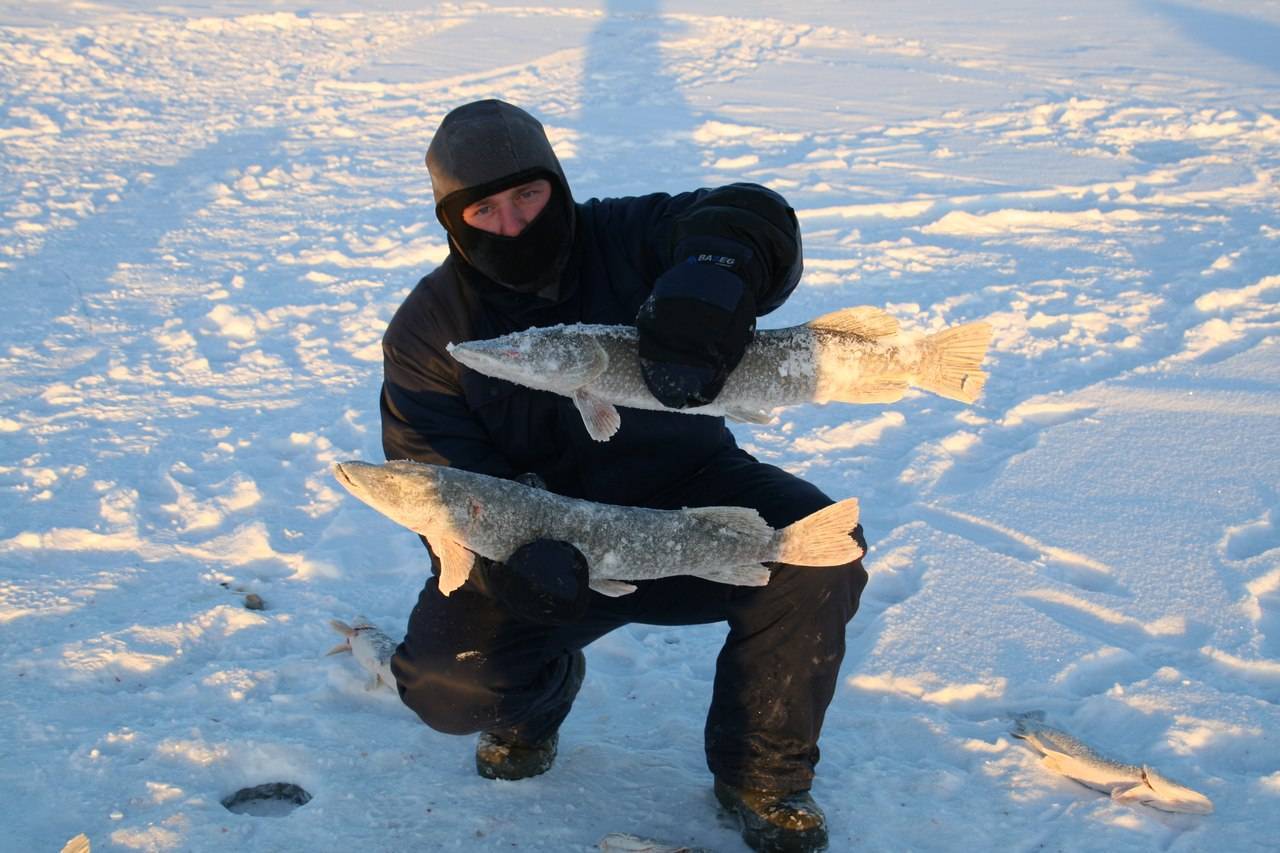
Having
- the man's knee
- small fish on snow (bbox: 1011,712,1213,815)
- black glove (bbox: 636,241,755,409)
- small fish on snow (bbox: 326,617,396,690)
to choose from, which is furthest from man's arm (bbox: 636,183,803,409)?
small fish on snow (bbox: 1011,712,1213,815)

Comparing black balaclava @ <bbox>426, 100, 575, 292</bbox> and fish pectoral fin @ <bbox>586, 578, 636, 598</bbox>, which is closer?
fish pectoral fin @ <bbox>586, 578, 636, 598</bbox>

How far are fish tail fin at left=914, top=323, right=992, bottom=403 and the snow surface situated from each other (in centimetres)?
121

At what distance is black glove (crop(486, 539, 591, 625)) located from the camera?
2.71 metres

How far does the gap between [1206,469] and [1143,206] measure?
4.18m

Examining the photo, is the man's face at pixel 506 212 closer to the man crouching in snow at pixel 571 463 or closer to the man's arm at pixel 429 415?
the man crouching in snow at pixel 571 463

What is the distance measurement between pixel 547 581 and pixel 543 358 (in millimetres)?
581

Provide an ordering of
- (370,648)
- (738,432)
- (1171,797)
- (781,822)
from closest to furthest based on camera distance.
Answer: (781,822) → (1171,797) → (370,648) → (738,432)

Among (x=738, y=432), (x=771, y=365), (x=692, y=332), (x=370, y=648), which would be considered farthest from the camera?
(x=738, y=432)

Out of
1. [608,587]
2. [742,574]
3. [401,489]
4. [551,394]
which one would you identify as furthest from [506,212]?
[742,574]

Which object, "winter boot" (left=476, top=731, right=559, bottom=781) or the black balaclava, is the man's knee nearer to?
"winter boot" (left=476, top=731, right=559, bottom=781)

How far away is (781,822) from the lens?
9.46 ft

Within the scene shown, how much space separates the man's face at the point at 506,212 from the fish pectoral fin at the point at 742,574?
115cm

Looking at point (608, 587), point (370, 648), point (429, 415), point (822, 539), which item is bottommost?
point (370, 648)

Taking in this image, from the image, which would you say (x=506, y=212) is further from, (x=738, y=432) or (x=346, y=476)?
(x=738, y=432)
